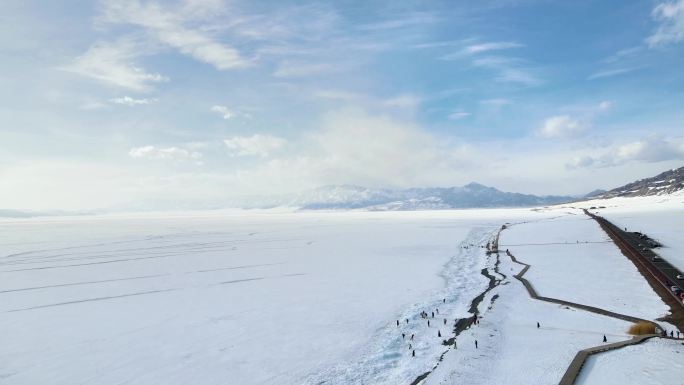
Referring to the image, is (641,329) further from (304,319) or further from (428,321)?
(304,319)

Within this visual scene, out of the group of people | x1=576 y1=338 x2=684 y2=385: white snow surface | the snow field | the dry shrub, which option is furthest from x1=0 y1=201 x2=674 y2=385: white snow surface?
x1=576 y1=338 x2=684 y2=385: white snow surface

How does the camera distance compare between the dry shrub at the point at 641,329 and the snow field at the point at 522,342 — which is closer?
the snow field at the point at 522,342

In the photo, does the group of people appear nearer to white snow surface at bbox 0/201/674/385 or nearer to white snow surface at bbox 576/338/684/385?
white snow surface at bbox 0/201/674/385

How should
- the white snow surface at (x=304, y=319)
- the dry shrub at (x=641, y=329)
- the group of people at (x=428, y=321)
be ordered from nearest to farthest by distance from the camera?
1. the white snow surface at (x=304, y=319)
2. the group of people at (x=428, y=321)
3. the dry shrub at (x=641, y=329)

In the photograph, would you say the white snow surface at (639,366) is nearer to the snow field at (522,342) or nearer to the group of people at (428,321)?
the snow field at (522,342)

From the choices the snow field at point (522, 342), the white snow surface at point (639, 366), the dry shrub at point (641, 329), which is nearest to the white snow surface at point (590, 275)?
the dry shrub at point (641, 329)

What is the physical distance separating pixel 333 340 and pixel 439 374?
6429 mm

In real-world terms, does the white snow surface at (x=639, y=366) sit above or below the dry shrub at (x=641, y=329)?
below

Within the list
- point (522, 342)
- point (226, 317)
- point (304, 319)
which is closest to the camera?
point (522, 342)

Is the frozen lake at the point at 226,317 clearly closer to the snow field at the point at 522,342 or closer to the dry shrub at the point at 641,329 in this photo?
the snow field at the point at 522,342

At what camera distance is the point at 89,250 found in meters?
71.2

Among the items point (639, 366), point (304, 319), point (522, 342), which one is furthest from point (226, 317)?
point (639, 366)

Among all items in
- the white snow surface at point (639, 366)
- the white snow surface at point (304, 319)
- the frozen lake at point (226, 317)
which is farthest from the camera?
the frozen lake at point (226, 317)

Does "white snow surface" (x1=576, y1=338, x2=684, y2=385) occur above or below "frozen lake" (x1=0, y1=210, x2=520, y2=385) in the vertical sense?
below
